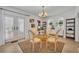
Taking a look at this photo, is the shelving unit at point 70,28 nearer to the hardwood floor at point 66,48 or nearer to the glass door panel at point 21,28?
the hardwood floor at point 66,48

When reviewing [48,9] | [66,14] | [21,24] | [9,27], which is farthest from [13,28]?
[66,14]

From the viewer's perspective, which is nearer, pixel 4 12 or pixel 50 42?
pixel 4 12

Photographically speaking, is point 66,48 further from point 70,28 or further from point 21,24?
point 21,24

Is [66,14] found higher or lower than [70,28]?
higher

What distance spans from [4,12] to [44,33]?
103 cm

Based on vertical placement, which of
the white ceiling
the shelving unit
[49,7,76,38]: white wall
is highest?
the white ceiling

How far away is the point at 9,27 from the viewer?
235 cm

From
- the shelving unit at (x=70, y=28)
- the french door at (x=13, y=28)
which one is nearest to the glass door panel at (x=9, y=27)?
the french door at (x=13, y=28)

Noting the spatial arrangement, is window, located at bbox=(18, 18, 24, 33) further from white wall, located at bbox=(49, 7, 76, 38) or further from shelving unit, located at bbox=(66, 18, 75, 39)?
shelving unit, located at bbox=(66, 18, 75, 39)

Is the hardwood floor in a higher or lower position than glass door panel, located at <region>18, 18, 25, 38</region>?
lower

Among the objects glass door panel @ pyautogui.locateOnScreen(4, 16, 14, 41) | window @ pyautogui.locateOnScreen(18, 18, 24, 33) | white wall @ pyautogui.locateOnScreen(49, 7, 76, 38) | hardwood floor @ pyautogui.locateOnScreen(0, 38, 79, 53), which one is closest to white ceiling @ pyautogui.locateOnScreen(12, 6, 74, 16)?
white wall @ pyautogui.locateOnScreen(49, 7, 76, 38)

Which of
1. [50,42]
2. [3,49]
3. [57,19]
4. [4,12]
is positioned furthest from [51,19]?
[3,49]

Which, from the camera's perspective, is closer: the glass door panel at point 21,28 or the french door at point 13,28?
the french door at point 13,28
